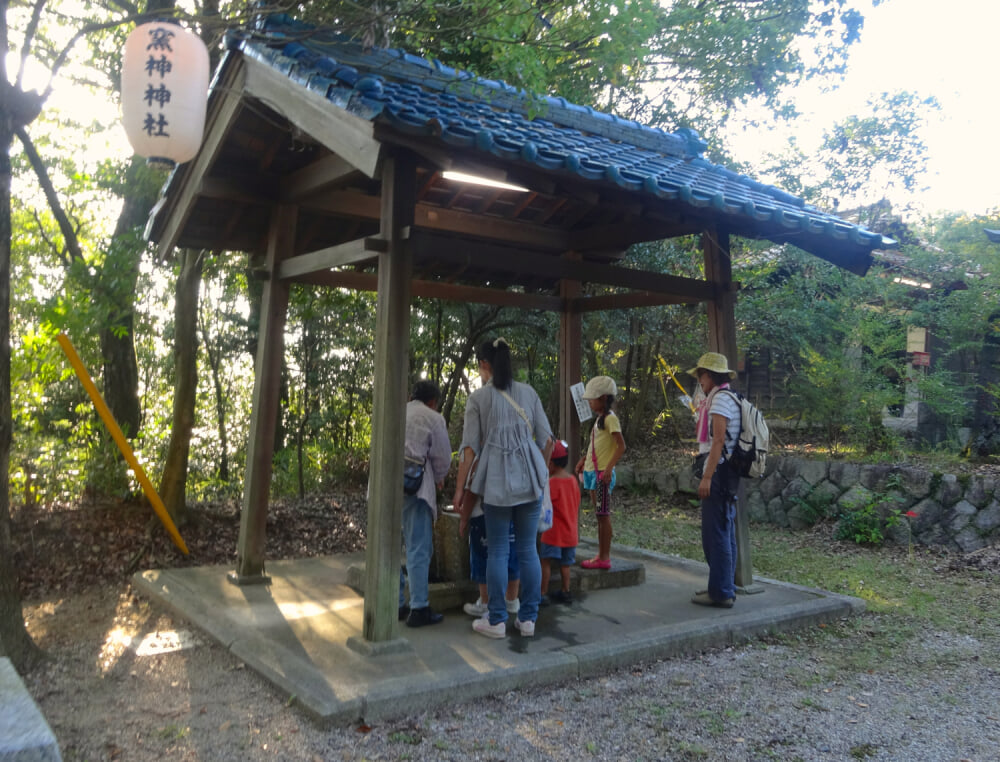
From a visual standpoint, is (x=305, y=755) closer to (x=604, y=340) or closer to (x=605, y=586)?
(x=605, y=586)

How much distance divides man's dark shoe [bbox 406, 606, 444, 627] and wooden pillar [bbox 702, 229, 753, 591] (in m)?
2.61

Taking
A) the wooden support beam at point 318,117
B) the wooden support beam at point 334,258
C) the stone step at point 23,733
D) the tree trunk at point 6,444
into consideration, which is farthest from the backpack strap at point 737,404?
the tree trunk at point 6,444

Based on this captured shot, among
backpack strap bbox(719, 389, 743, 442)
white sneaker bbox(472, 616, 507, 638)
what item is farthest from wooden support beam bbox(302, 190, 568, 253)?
white sneaker bbox(472, 616, 507, 638)

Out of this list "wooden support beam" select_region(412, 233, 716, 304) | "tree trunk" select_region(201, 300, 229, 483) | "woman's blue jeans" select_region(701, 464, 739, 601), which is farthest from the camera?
"tree trunk" select_region(201, 300, 229, 483)

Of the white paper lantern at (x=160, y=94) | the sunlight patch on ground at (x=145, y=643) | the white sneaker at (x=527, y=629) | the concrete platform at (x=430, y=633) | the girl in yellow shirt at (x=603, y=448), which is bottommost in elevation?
the sunlight patch on ground at (x=145, y=643)

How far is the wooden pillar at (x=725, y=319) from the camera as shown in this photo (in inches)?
241

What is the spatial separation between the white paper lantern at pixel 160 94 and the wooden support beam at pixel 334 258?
1060 mm

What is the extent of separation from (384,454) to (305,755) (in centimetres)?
165

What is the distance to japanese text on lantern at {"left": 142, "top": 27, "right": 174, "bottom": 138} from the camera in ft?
15.8

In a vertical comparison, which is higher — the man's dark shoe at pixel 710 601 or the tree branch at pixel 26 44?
the tree branch at pixel 26 44

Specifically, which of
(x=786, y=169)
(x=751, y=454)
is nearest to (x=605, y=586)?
(x=751, y=454)

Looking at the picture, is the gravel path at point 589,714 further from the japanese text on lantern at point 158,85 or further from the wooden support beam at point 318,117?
the japanese text on lantern at point 158,85

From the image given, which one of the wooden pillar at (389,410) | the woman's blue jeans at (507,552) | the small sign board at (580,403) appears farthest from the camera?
the small sign board at (580,403)

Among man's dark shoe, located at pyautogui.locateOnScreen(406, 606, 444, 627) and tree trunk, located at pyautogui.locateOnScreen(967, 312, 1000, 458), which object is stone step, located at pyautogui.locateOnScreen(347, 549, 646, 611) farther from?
tree trunk, located at pyautogui.locateOnScreen(967, 312, 1000, 458)
